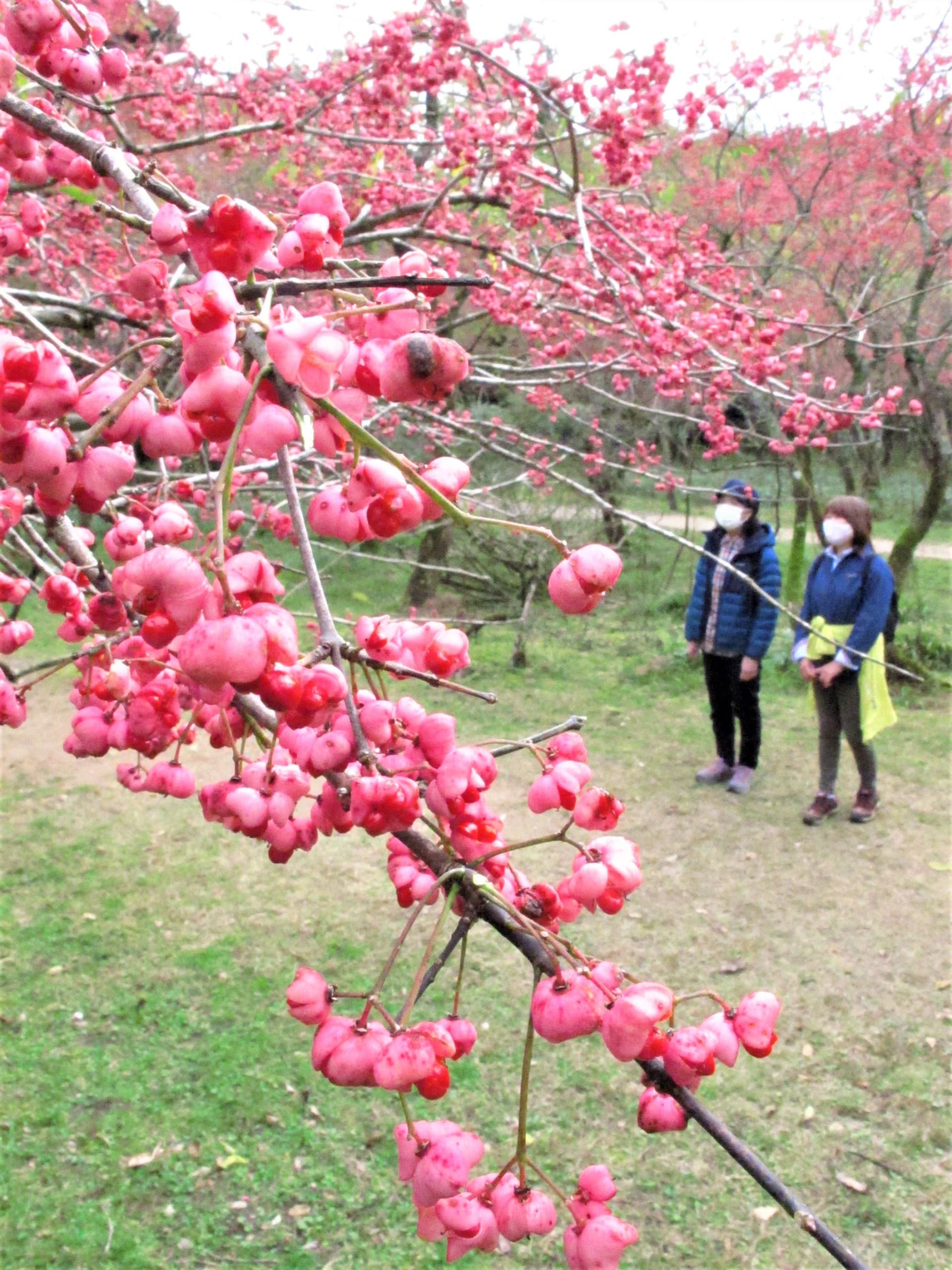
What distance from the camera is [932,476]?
24.6 ft

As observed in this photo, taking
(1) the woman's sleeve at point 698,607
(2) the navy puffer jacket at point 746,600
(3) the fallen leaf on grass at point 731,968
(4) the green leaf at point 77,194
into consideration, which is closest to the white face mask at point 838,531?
(2) the navy puffer jacket at point 746,600

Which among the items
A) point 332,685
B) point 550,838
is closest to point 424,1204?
point 550,838

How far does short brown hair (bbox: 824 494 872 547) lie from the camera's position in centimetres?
462

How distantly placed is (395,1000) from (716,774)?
2.68 m

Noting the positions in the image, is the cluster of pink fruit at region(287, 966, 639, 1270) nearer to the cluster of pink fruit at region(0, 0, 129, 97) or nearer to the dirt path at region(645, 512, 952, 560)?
the cluster of pink fruit at region(0, 0, 129, 97)

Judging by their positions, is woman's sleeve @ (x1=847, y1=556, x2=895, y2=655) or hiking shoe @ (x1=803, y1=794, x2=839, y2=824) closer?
woman's sleeve @ (x1=847, y1=556, x2=895, y2=655)

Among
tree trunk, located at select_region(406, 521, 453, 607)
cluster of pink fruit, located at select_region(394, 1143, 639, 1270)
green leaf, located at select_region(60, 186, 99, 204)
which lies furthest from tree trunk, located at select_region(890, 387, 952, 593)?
cluster of pink fruit, located at select_region(394, 1143, 639, 1270)

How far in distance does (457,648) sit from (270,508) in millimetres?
1831

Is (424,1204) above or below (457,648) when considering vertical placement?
below

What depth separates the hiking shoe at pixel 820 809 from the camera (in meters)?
4.91

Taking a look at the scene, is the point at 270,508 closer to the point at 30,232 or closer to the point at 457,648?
the point at 30,232

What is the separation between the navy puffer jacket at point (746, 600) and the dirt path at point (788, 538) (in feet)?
16.7

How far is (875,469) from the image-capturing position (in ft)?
30.9

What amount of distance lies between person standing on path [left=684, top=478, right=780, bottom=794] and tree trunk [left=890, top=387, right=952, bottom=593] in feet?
7.23
